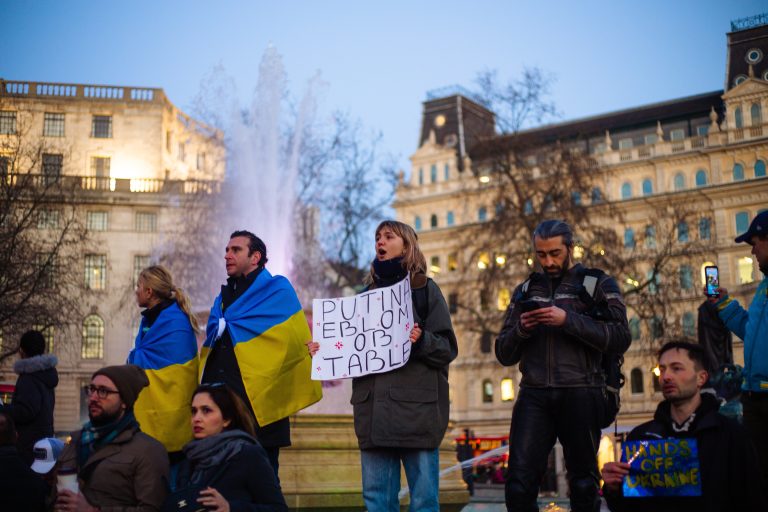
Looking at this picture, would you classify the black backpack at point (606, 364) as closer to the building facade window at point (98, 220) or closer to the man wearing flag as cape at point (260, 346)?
the man wearing flag as cape at point (260, 346)

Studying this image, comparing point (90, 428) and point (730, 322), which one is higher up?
point (730, 322)

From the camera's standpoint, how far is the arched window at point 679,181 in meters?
66.1

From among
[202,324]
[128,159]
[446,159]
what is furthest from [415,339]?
[446,159]

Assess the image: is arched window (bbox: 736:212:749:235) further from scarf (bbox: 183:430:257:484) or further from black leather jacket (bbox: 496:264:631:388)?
scarf (bbox: 183:430:257:484)

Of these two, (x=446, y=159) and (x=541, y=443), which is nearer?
(x=541, y=443)

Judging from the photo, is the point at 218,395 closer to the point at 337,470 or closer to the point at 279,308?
the point at 279,308

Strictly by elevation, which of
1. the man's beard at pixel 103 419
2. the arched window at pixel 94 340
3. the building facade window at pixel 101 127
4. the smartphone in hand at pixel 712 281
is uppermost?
the building facade window at pixel 101 127

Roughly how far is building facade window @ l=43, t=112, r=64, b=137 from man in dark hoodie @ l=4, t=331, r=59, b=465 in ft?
192

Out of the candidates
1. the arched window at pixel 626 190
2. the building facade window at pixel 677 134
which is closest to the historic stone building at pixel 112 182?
the arched window at pixel 626 190

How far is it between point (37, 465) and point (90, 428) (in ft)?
3.51

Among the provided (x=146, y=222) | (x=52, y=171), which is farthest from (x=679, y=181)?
(x=52, y=171)

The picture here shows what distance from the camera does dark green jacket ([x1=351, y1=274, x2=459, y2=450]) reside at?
645 centimetres

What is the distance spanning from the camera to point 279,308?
7.41 m

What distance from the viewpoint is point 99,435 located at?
18.6ft
